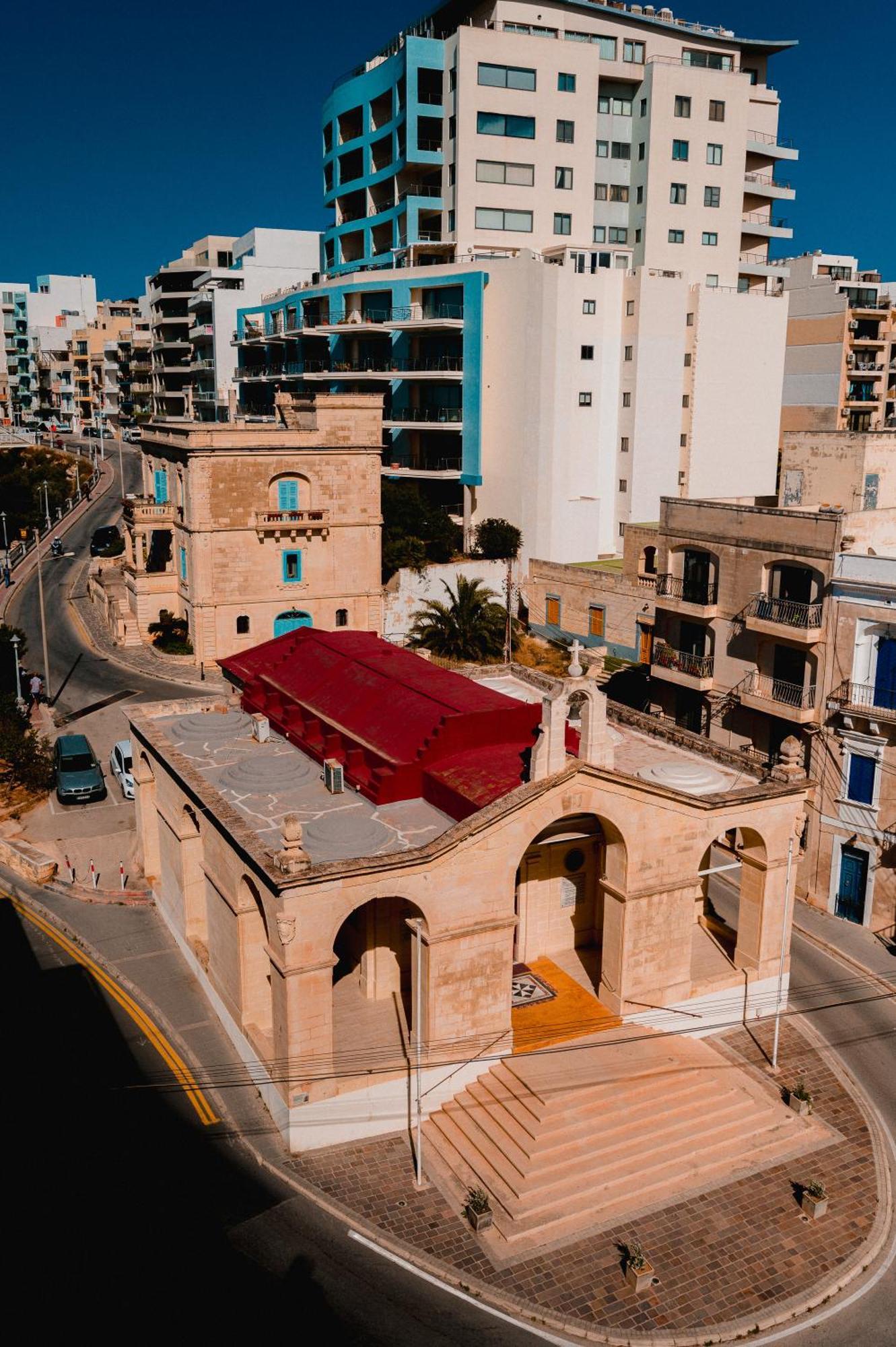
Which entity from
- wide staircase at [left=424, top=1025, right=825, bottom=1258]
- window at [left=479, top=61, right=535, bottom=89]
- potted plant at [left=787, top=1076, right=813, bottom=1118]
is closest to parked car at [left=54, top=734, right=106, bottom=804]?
wide staircase at [left=424, top=1025, right=825, bottom=1258]

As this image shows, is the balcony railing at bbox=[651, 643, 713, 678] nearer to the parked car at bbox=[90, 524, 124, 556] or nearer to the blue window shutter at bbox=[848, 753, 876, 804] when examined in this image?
the blue window shutter at bbox=[848, 753, 876, 804]

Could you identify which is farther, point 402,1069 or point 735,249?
point 735,249

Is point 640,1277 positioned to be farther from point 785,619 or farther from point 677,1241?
point 785,619

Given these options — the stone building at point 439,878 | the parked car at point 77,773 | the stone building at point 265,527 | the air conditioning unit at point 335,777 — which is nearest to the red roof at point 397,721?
the stone building at point 439,878

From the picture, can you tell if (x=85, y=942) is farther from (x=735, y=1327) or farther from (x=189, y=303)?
(x=189, y=303)

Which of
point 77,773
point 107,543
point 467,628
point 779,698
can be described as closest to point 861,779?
point 779,698

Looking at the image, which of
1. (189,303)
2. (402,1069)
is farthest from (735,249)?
(402,1069)
